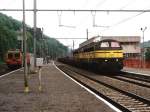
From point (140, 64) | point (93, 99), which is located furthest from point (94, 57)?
point (93, 99)

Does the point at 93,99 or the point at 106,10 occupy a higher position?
the point at 106,10

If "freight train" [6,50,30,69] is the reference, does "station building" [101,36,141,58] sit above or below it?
above

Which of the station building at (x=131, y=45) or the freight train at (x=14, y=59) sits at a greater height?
the station building at (x=131, y=45)

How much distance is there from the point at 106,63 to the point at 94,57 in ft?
6.47

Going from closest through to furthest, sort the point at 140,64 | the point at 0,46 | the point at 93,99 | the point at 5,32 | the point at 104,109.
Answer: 1. the point at 104,109
2. the point at 93,99
3. the point at 140,64
4. the point at 0,46
5. the point at 5,32

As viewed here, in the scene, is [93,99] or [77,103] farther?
[93,99]

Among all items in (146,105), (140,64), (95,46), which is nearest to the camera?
(146,105)

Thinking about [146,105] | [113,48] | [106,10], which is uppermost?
[106,10]

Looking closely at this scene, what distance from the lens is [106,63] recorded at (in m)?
37.6

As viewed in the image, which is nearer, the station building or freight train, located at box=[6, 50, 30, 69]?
freight train, located at box=[6, 50, 30, 69]

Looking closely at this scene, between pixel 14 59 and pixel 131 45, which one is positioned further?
pixel 131 45

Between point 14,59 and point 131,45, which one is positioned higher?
point 131,45

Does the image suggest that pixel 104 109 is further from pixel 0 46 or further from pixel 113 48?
pixel 0 46

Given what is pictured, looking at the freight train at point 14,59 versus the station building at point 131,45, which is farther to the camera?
the station building at point 131,45
